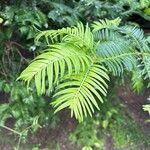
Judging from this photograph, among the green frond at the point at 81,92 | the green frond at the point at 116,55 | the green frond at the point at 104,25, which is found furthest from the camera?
the green frond at the point at 104,25

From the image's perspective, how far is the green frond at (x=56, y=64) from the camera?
193cm

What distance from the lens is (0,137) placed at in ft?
9.96

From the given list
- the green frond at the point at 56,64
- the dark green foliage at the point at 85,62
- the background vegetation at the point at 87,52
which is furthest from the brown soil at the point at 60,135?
the green frond at the point at 56,64

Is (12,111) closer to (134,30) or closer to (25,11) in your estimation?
(25,11)

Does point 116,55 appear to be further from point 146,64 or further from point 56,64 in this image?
point 56,64

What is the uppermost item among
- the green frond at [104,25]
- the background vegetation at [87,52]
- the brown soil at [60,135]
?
the green frond at [104,25]

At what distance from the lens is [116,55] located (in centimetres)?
224

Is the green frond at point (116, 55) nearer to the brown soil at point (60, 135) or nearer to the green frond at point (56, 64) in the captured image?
the green frond at point (56, 64)

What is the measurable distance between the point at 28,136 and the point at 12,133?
135mm

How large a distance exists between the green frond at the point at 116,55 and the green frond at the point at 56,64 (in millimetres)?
154

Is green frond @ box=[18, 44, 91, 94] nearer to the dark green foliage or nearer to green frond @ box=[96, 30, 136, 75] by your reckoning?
the dark green foliage

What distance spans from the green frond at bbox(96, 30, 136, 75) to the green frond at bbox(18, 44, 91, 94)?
6.1 inches

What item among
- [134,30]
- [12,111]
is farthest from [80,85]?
[12,111]

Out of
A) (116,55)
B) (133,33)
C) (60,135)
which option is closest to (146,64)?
(116,55)
